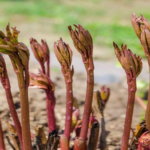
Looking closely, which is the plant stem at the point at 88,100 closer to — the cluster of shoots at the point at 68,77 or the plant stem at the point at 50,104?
the cluster of shoots at the point at 68,77

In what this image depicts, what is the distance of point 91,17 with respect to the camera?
9.26 meters

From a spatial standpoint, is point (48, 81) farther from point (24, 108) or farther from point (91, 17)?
point (91, 17)

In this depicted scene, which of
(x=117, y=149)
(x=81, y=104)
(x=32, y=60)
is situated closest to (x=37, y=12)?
(x=32, y=60)

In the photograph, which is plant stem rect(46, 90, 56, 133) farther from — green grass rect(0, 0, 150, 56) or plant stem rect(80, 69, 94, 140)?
green grass rect(0, 0, 150, 56)

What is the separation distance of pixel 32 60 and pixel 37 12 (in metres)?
5.94

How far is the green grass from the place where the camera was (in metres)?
6.23

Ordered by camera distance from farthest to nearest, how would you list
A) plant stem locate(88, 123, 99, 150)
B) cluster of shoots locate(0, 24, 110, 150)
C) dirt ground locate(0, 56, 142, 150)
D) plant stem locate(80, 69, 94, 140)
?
dirt ground locate(0, 56, 142, 150), plant stem locate(88, 123, 99, 150), plant stem locate(80, 69, 94, 140), cluster of shoots locate(0, 24, 110, 150)

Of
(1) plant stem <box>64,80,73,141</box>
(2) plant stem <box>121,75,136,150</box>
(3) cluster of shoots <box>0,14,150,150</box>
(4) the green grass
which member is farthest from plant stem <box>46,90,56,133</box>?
(4) the green grass

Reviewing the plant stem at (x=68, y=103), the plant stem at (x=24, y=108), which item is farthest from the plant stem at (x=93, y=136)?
the plant stem at (x=24, y=108)

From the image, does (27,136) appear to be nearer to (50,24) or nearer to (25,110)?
(25,110)

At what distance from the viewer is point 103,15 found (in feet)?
31.4

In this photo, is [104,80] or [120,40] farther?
[120,40]

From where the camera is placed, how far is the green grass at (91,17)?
6234 millimetres

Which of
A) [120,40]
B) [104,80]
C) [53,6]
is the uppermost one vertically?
[53,6]
